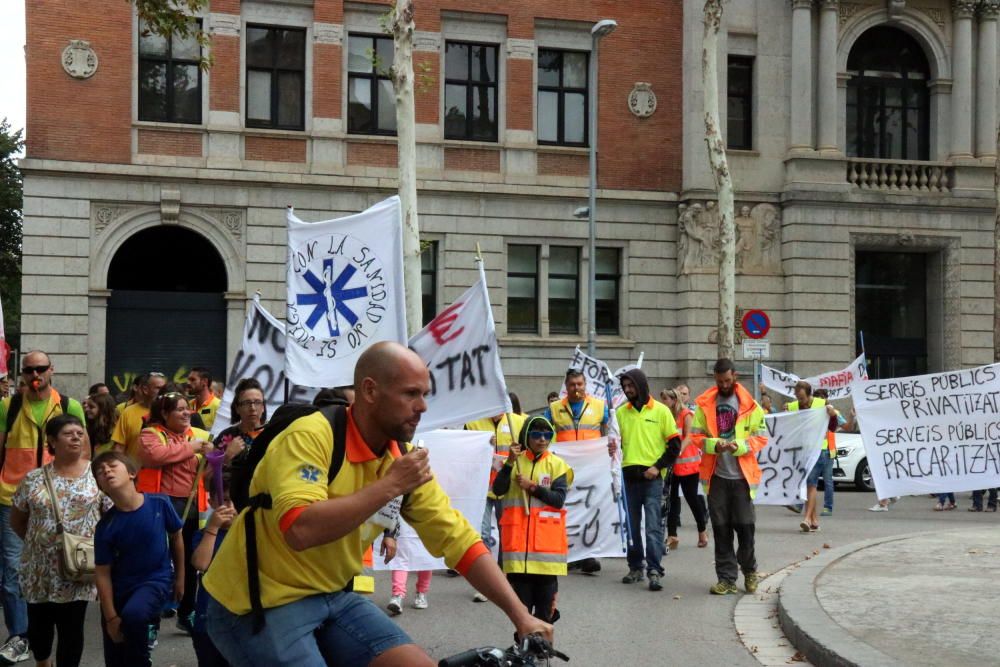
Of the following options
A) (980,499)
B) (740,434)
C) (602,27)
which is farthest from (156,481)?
(602,27)

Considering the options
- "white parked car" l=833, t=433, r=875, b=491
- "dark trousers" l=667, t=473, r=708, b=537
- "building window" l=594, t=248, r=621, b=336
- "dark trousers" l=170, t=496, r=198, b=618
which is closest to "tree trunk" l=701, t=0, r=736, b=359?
"white parked car" l=833, t=433, r=875, b=491

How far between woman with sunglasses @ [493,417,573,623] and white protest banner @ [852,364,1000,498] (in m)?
7.79

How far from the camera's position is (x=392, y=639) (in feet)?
13.2

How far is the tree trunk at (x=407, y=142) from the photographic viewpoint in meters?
18.2

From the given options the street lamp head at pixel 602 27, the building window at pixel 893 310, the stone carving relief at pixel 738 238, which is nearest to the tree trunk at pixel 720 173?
the street lamp head at pixel 602 27

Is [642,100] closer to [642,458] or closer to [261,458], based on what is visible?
[642,458]

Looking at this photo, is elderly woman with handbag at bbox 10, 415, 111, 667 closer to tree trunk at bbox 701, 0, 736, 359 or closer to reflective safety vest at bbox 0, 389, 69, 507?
reflective safety vest at bbox 0, 389, 69, 507

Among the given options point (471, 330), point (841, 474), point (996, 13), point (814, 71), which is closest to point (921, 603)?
point (471, 330)

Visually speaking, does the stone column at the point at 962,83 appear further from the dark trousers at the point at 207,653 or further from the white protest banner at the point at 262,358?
the dark trousers at the point at 207,653

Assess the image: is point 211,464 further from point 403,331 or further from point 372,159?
point 372,159

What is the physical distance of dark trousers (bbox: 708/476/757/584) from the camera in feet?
36.7

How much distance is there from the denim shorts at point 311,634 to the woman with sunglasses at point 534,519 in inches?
178

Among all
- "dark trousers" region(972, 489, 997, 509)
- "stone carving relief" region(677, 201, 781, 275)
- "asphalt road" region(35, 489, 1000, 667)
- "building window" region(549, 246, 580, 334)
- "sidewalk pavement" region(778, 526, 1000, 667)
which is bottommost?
"dark trousers" region(972, 489, 997, 509)

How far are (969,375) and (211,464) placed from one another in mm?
11548
